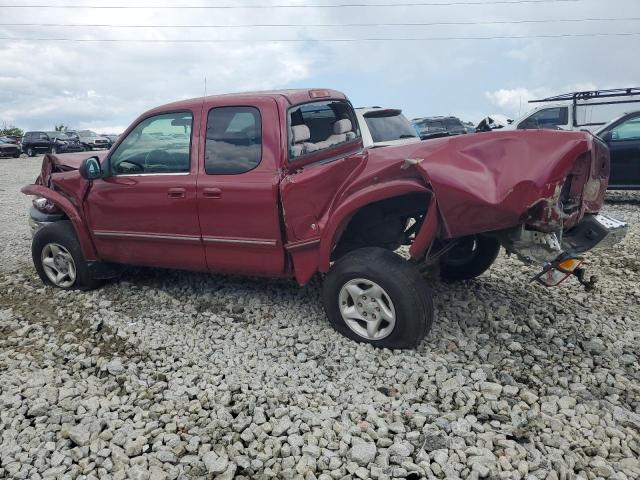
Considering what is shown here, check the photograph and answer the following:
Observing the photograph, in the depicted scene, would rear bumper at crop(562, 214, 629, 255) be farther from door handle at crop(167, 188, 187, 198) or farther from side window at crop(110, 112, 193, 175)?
side window at crop(110, 112, 193, 175)

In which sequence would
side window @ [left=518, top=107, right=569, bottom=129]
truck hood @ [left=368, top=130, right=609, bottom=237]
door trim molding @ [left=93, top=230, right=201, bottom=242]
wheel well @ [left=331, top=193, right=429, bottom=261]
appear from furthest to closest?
1. side window @ [left=518, top=107, right=569, bottom=129]
2. door trim molding @ [left=93, top=230, right=201, bottom=242]
3. wheel well @ [left=331, top=193, right=429, bottom=261]
4. truck hood @ [left=368, top=130, right=609, bottom=237]

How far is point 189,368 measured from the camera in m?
3.69

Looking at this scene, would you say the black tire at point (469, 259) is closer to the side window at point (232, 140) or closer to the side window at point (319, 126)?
the side window at point (319, 126)

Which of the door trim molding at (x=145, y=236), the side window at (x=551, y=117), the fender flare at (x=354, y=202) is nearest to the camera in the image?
the fender flare at (x=354, y=202)

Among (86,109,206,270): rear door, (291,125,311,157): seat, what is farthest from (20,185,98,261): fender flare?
(291,125,311,157): seat

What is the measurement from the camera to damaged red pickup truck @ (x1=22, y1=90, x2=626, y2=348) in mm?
3203

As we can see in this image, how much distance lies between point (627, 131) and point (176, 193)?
8.38 meters

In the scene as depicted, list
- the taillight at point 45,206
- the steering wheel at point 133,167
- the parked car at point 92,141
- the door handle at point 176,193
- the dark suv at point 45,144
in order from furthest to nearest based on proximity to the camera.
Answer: the parked car at point 92,141
the dark suv at point 45,144
the taillight at point 45,206
the steering wheel at point 133,167
the door handle at point 176,193

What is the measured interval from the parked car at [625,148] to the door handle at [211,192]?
769cm

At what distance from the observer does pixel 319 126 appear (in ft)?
15.0

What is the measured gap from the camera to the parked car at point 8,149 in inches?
1206

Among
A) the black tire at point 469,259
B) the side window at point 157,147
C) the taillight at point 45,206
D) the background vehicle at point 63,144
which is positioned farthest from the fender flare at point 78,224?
the background vehicle at point 63,144

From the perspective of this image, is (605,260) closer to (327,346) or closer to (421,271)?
(421,271)

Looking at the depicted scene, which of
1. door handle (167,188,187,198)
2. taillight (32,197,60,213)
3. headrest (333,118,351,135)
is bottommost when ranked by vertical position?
taillight (32,197,60,213)
